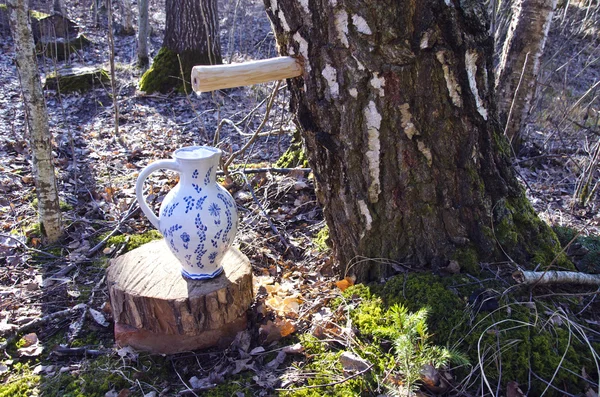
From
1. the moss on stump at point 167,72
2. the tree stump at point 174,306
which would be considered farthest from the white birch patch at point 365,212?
the moss on stump at point 167,72

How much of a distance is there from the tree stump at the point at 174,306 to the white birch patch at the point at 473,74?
1482mm

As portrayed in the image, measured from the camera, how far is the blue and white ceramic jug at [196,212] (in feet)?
7.52

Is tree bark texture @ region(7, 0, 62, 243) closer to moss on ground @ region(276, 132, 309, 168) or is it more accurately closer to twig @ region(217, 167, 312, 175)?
twig @ region(217, 167, 312, 175)

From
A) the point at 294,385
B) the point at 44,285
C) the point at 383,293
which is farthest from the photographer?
the point at 44,285

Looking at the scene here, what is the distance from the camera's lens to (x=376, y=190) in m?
2.42

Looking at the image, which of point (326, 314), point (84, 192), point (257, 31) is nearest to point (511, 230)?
point (326, 314)

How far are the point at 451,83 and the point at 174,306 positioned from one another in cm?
173

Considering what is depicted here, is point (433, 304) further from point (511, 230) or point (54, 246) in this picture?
point (54, 246)

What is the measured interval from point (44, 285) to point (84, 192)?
148 centimetres

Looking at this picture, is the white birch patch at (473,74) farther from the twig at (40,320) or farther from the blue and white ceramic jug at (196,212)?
the twig at (40,320)

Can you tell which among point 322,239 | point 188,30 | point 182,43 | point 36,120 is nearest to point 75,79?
point 182,43

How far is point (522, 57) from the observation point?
4.52 m

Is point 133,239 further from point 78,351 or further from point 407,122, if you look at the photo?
point 407,122

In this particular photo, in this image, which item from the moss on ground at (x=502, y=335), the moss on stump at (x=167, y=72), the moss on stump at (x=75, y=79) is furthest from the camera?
the moss on stump at (x=167, y=72)
